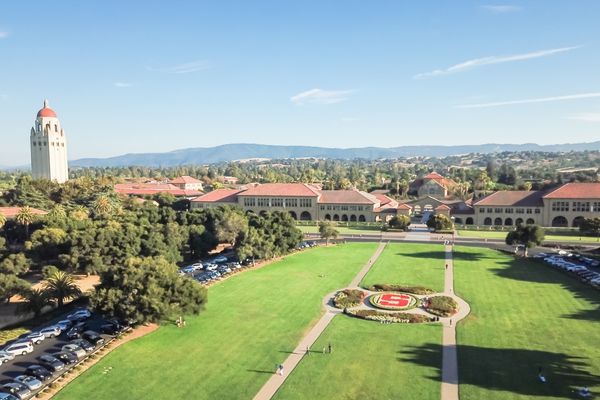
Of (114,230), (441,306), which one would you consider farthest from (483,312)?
(114,230)

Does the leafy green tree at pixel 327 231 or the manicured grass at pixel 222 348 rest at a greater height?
the leafy green tree at pixel 327 231

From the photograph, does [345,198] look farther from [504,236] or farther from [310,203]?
[504,236]

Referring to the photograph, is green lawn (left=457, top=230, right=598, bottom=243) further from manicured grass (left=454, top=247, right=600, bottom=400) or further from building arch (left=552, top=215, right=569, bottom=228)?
manicured grass (left=454, top=247, right=600, bottom=400)

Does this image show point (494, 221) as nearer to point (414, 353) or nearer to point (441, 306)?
point (441, 306)

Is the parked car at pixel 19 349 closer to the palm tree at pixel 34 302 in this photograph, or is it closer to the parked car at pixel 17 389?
the parked car at pixel 17 389

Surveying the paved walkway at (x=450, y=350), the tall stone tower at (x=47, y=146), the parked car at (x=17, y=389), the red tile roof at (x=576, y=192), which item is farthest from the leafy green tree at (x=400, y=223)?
the tall stone tower at (x=47, y=146)
